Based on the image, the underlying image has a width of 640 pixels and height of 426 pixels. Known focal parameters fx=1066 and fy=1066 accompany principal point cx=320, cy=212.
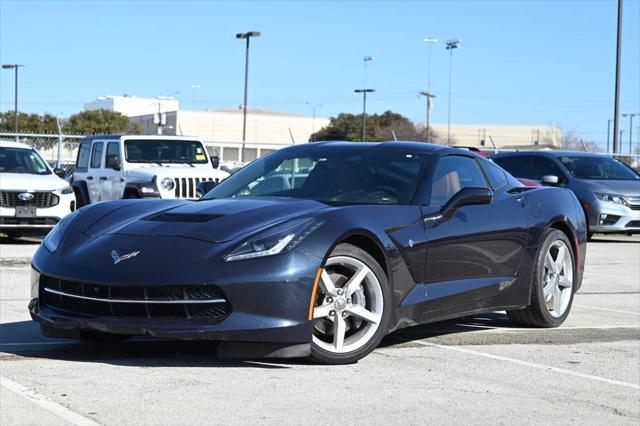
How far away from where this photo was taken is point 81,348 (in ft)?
20.7

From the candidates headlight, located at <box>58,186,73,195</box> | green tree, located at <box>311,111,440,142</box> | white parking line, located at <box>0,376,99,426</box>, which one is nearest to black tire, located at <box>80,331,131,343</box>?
white parking line, located at <box>0,376,99,426</box>

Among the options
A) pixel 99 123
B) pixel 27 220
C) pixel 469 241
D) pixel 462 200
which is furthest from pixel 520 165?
pixel 99 123

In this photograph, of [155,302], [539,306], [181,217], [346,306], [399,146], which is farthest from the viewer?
[539,306]

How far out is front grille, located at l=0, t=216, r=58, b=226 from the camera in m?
15.2

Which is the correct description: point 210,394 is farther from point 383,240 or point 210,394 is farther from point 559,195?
point 559,195

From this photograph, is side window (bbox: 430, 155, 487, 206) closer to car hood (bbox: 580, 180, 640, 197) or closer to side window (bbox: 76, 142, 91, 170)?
car hood (bbox: 580, 180, 640, 197)

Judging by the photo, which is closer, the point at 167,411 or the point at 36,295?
the point at 167,411

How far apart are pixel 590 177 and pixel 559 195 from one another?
10.8m

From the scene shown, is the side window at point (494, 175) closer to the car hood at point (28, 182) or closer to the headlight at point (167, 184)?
the car hood at point (28, 182)

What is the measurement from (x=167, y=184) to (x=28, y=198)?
276 cm

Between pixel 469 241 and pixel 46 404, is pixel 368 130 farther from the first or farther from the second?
pixel 46 404

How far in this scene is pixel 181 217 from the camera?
6.09 m

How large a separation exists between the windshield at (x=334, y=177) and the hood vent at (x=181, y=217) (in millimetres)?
725

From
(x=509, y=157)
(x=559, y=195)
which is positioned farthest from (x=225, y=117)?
(x=559, y=195)
